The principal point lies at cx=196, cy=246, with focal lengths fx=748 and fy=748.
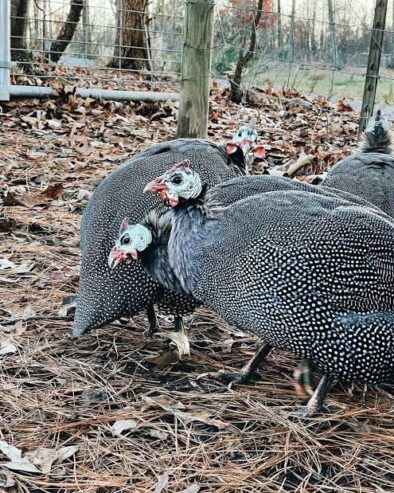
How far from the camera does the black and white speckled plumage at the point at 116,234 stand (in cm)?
283

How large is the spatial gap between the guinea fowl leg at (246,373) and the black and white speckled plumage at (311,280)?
35cm

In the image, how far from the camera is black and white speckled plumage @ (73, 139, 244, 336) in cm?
283

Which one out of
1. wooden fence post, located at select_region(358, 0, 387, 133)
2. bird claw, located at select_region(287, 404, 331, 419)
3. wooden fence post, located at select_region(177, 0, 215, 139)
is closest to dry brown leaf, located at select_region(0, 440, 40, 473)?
bird claw, located at select_region(287, 404, 331, 419)

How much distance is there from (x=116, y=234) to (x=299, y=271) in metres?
0.83

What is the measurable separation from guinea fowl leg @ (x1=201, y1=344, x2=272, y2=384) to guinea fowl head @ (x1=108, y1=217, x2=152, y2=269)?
0.57m

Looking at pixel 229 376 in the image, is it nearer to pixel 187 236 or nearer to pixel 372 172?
pixel 187 236

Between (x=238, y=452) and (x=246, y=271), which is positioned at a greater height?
(x=246, y=271)

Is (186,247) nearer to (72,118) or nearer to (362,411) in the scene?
(362,411)

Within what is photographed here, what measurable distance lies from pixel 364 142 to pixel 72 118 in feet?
12.5

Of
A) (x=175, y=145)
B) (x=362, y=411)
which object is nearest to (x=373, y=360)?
(x=362, y=411)

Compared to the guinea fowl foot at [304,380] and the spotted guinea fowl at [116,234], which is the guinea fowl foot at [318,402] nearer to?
the guinea fowl foot at [304,380]

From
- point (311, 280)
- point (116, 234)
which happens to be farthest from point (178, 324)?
point (311, 280)

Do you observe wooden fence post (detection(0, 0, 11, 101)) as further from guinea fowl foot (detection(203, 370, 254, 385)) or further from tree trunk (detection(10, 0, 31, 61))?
guinea fowl foot (detection(203, 370, 254, 385))

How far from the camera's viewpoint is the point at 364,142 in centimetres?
447
